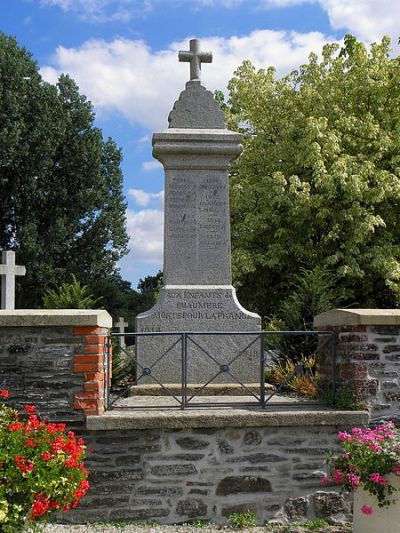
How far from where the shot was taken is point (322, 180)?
49.6ft

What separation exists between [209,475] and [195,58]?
5.37m

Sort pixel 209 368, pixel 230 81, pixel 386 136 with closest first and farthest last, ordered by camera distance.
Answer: pixel 209 368, pixel 386 136, pixel 230 81

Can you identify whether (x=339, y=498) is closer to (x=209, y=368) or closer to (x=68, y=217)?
(x=209, y=368)

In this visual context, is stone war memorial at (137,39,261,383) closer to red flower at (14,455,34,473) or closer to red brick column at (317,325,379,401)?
red brick column at (317,325,379,401)

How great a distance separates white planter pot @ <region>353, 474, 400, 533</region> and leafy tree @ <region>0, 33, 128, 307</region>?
1600 cm

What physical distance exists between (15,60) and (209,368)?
15610 mm

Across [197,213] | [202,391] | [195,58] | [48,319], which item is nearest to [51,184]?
[195,58]

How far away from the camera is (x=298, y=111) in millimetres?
17297

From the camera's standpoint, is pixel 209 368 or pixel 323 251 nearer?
pixel 209 368

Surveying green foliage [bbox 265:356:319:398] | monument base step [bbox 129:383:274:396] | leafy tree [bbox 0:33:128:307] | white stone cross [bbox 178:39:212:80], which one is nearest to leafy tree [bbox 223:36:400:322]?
leafy tree [bbox 0:33:128:307]

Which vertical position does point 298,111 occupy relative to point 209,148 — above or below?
above

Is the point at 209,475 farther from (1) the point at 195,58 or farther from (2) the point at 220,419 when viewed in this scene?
(1) the point at 195,58

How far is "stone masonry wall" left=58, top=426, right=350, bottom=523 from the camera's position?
5.76 m

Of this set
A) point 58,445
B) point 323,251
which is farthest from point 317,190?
point 58,445
